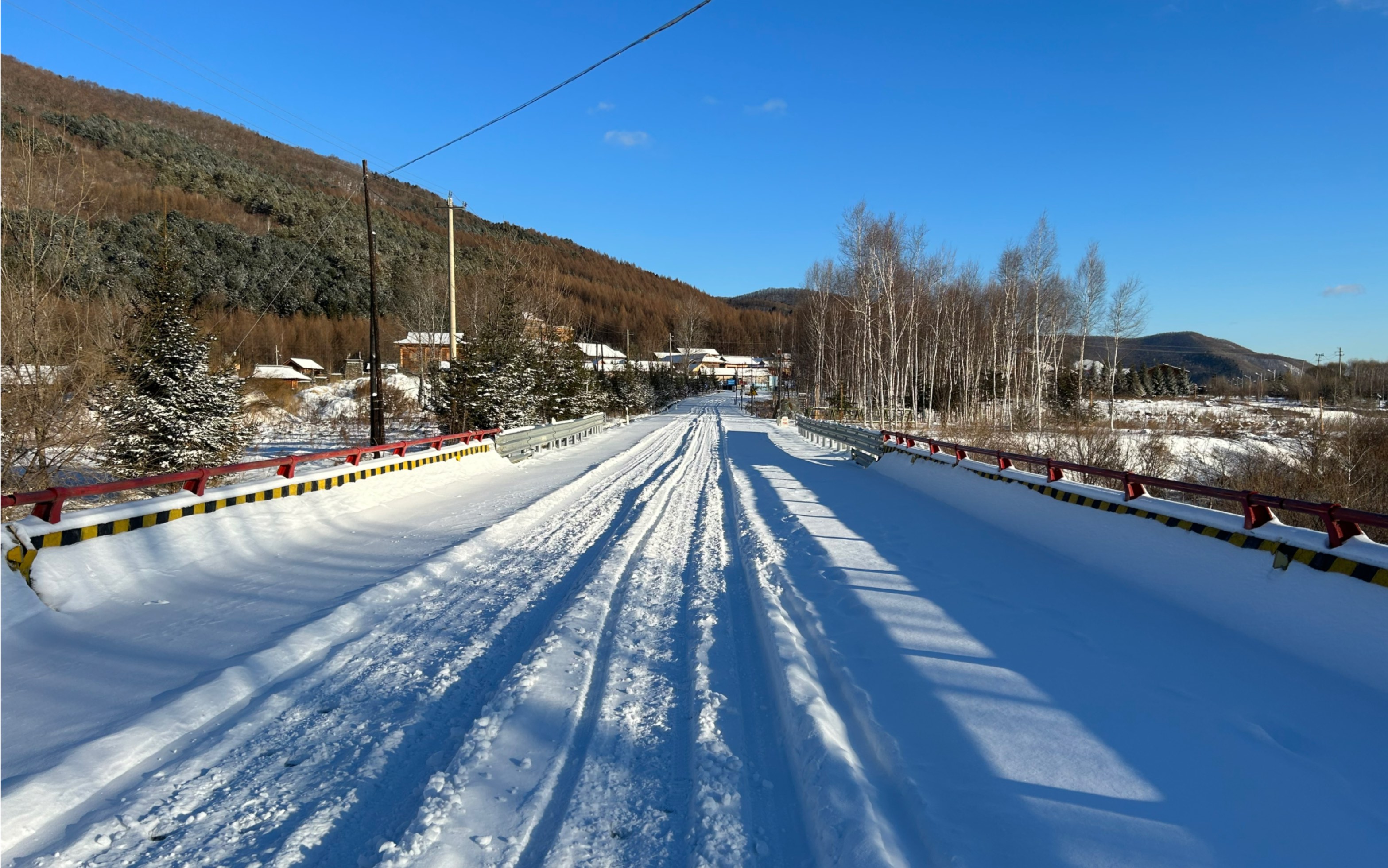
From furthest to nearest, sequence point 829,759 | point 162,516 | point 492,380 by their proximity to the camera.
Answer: point 492,380 < point 162,516 < point 829,759

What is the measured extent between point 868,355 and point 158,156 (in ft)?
334

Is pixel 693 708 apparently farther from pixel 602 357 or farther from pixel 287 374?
pixel 287 374

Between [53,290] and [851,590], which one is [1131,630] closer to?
[851,590]

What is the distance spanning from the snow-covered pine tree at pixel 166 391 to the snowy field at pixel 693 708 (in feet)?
33.5

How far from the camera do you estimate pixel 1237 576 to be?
4.99 m

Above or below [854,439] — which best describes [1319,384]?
above

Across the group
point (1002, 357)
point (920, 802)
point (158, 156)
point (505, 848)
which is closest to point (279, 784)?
point (505, 848)

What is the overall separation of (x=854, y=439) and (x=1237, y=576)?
14.5 metres

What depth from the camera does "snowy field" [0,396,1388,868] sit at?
109 inches

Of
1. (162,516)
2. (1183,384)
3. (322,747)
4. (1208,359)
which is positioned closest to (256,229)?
(162,516)

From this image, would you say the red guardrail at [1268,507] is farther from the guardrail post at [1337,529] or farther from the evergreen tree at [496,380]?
the evergreen tree at [496,380]

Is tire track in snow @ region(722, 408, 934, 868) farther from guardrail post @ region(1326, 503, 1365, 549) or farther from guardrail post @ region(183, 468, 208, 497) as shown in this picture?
guardrail post @ region(183, 468, 208, 497)

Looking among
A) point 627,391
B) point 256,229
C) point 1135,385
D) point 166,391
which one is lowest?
point 627,391

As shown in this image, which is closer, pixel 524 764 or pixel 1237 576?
pixel 524 764
